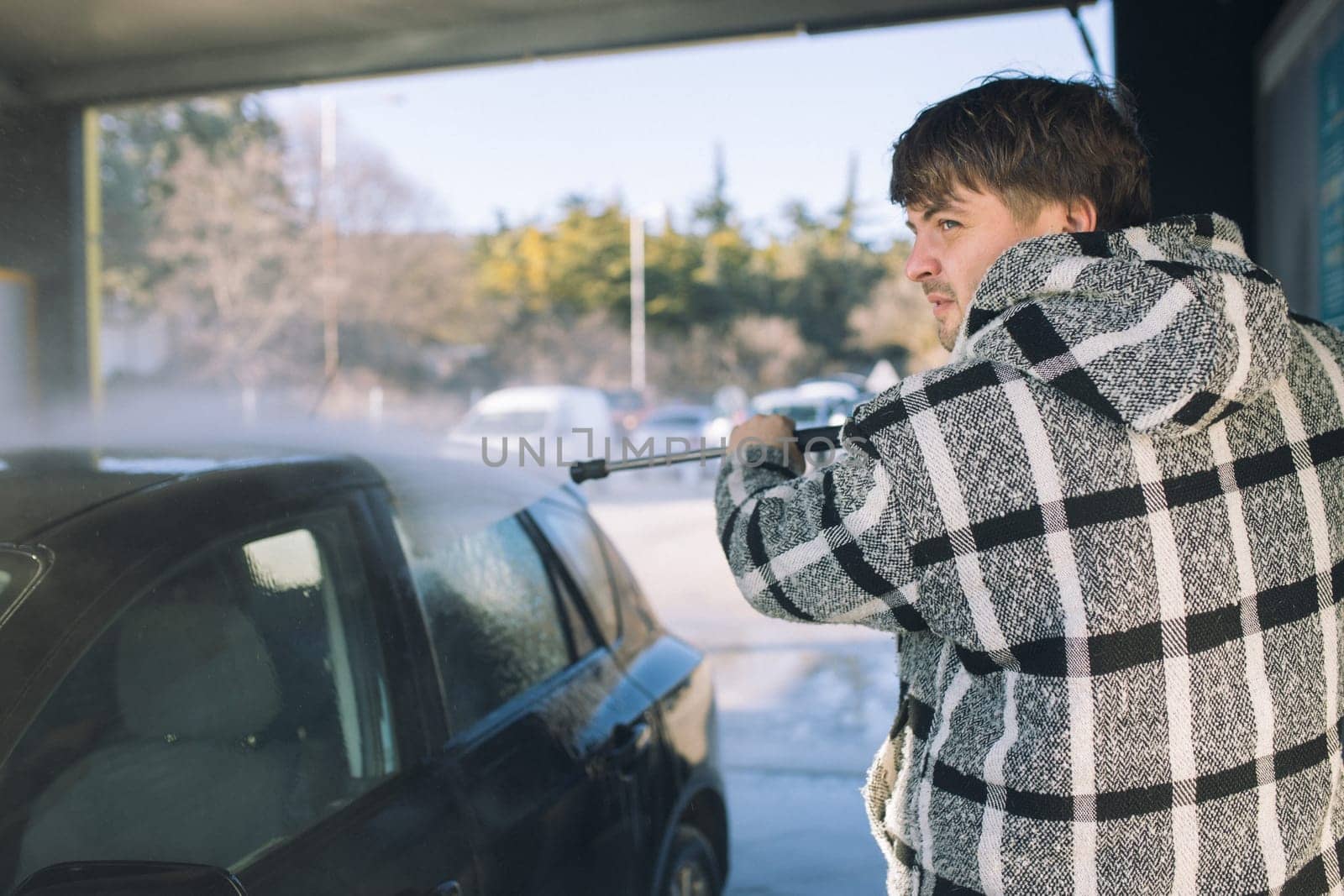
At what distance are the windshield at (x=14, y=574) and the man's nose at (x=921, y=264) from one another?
102cm

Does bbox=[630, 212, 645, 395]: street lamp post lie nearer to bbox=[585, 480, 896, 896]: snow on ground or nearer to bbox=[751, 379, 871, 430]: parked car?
bbox=[585, 480, 896, 896]: snow on ground

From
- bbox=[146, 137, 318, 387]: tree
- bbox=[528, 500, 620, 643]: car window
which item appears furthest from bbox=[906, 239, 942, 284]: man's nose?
bbox=[146, 137, 318, 387]: tree

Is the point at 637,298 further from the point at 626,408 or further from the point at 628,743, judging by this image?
the point at 628,743

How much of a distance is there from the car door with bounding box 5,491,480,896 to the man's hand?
590 millimetres

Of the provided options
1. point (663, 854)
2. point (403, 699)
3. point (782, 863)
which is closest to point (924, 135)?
point (403, 699)

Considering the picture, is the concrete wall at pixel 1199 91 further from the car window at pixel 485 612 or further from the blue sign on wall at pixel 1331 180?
the car window at pixel 485 612

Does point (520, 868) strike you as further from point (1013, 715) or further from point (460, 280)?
point (460, 280)

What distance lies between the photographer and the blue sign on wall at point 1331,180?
2635 millimetres

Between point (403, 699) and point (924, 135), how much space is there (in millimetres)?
1032

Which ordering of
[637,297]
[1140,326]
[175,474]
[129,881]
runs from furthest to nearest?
[637,297] < [175,474] < [1140,326] < [129,881]

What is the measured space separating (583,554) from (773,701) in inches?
133


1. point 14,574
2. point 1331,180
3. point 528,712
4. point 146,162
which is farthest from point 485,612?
point 1331,180

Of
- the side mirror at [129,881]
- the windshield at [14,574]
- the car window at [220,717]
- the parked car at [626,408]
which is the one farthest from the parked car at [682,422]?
the side mirror at [129,881]

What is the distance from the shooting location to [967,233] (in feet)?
4.23
